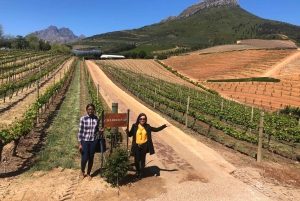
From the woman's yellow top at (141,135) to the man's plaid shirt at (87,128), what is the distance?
116 cm

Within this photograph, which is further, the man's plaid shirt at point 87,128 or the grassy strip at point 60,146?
the grassy strip at point 60,146

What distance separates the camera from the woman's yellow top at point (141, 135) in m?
7.50

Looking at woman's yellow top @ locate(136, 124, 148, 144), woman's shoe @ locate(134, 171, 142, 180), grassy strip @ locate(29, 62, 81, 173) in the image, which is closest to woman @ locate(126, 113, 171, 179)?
woman's yellow top @ locate(136, 124, 148, 144)

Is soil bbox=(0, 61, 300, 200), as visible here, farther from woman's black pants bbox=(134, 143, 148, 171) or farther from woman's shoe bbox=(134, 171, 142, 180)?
woman's black pants bbox=(134, 143, 148, 171)

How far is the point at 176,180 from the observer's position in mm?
7906

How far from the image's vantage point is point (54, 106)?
18.5 metres

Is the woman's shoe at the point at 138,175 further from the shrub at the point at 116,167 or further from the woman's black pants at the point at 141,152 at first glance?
the shrub at the point at 116,167

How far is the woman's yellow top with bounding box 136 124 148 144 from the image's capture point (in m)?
7.50

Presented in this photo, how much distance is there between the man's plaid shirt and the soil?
4.12 feet

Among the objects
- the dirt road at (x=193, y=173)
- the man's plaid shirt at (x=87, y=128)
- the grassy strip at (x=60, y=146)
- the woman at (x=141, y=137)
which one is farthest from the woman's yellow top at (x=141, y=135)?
the grassy strip at (x=60, y=146)

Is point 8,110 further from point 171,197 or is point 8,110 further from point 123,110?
point 171,197

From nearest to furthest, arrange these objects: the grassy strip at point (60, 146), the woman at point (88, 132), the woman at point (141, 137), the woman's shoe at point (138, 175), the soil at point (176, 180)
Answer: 1. the soil at point (176, 180)
2. the woman at point (88, 132)
3. the woman at point (141, 137)
4. the woman's shoe at point (138, 175)
5. the grassy strip at point (60, 146)

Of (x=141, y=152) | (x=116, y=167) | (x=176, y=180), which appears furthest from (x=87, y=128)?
(x=176, y=180)

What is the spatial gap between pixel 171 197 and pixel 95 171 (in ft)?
8.56
